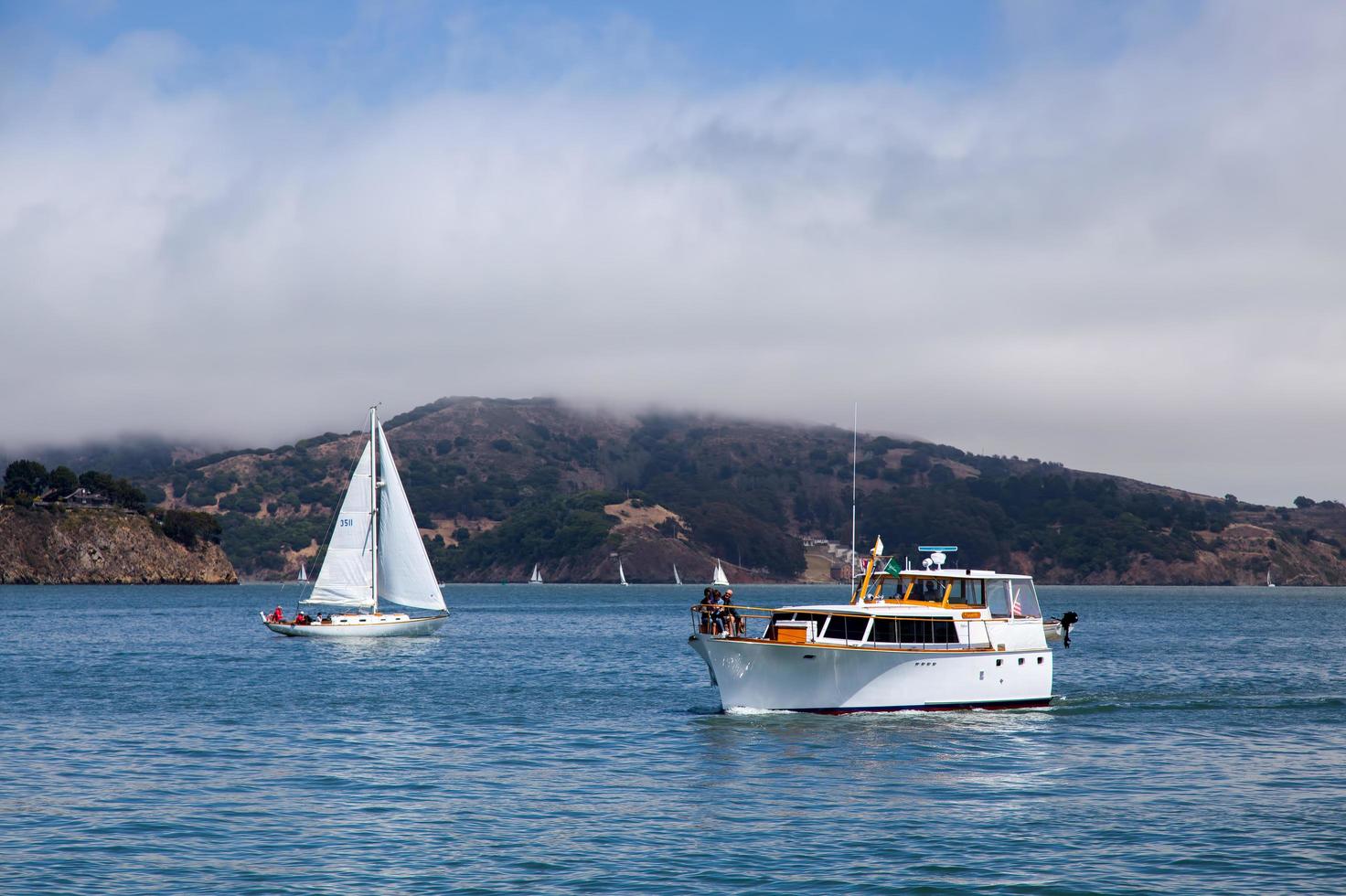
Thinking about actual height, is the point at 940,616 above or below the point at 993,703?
above

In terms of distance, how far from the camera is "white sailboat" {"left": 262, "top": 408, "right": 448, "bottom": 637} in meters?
95.9

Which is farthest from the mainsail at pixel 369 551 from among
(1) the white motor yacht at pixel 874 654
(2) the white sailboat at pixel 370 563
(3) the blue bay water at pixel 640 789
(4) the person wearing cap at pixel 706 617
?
(1) the white motor yacht at pixel 874 654

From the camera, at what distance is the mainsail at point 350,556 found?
96000 mm

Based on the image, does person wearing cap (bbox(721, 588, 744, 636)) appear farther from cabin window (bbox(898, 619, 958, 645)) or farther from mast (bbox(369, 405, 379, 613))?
mast (bbox(369, 405, 379, 613))

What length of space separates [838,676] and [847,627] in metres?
1.66

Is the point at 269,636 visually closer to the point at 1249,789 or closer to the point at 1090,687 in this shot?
the point at 1090,687

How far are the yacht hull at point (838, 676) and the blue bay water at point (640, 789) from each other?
0.69 m

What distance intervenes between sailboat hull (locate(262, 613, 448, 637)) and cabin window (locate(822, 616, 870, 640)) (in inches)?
2219

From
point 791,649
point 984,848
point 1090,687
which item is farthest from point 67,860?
point 1090,687

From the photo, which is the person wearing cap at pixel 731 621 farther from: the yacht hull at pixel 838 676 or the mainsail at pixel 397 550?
the mainsail at pixel 397 550

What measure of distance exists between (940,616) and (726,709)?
7.95 meters

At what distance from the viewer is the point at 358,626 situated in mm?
95625

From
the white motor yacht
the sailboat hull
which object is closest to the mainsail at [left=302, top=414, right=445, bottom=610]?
the sailboat hull

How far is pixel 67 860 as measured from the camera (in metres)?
26.5
